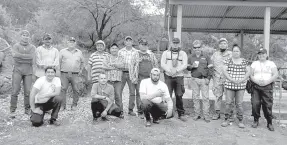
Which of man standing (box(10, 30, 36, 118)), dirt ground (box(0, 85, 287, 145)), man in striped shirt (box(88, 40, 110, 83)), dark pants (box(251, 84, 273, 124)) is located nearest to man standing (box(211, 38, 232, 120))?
dirt ground (box(0, 85, 287, 145))

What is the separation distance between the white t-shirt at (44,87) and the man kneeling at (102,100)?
→ 28.3 inches

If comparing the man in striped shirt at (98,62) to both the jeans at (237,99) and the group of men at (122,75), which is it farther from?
the jeans at (237,99)

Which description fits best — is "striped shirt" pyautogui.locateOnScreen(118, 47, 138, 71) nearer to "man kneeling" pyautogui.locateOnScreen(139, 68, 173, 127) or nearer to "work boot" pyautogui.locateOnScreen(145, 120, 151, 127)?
"man kneeling" pyautogui.locateOnScreen(139, 68, 173, 127)

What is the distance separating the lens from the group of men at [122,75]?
5.33 meters

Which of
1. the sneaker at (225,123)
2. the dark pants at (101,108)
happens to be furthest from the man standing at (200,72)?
the dark pants at (101,108)

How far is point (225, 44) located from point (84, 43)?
47.4 ft

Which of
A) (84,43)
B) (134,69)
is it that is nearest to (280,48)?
(84,43)

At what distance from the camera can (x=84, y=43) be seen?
62.4 ft

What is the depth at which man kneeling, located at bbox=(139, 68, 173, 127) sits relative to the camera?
5.27 meters

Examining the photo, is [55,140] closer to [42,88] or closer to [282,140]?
[42,88]

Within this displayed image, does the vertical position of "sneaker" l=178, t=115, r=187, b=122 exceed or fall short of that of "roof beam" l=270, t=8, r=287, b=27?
it falls short

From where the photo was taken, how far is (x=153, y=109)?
5.40 metres

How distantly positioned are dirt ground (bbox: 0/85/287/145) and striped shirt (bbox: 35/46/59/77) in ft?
3.33

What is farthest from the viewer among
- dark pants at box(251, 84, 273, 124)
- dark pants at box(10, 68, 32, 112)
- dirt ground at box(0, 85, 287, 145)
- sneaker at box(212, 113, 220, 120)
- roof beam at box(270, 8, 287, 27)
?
roof beam at box(270, 8, 287, 27)
